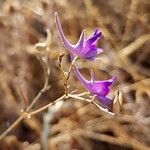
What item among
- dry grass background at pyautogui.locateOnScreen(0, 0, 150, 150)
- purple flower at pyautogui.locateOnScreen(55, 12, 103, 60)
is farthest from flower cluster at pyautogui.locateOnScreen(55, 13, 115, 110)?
dry grass background at pyautogui.locateOnScreen(0, 0, 150, 150)

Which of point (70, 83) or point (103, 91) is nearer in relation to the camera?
point (103, 91)

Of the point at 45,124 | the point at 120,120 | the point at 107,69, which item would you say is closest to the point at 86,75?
the point at 107,69

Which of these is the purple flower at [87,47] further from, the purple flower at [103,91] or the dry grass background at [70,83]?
the dry grass background at [70,83]

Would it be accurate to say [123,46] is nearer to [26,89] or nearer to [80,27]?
[80,27]

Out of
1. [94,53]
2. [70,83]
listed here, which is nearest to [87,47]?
[94,53]

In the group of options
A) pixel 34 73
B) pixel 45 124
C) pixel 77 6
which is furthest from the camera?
pixel 77 6

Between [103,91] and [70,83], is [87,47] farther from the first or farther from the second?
[70,83]

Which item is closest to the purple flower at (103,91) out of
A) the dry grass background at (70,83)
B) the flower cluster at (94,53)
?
the flower cluster at (94,53)

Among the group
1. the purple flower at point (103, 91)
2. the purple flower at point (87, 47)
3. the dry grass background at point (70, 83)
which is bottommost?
the purple flower at point (103, 91)
